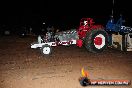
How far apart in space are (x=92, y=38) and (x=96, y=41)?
1.33ft

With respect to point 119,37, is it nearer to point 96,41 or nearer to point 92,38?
point 96,41

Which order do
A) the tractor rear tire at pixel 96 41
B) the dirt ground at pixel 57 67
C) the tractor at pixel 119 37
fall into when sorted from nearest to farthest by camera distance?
1. the dirt ground at pixel 57 67
2. the tractor rear tire at pixel 96 41
3. the tractor at pixel 119 37

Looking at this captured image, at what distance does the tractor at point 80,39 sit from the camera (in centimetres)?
1110

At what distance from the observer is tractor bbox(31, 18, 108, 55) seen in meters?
11.1

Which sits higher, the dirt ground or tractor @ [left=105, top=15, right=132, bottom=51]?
tractor @ [left=105, top=15, right=132, bottom=51]

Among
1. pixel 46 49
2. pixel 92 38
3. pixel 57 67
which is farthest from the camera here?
pixel 46 49

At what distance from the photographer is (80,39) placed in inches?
451

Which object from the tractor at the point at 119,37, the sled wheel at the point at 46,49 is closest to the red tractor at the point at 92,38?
the tractor at the point at 119,37

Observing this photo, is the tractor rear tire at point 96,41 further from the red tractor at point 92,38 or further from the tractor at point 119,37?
the tractor at point 119,37

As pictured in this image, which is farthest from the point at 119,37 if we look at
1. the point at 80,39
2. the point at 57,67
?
the point at 57,67

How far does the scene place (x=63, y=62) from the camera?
9.83 metres

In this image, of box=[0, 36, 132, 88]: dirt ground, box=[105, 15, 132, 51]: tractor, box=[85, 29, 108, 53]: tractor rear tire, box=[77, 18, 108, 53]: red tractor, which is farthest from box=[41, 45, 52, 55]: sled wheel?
box=[105, 15, 132, 51]: tractor

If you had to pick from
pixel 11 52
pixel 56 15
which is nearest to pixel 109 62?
pixel 11 52

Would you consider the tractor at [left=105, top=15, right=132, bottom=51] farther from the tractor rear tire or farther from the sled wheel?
the sled wheel
